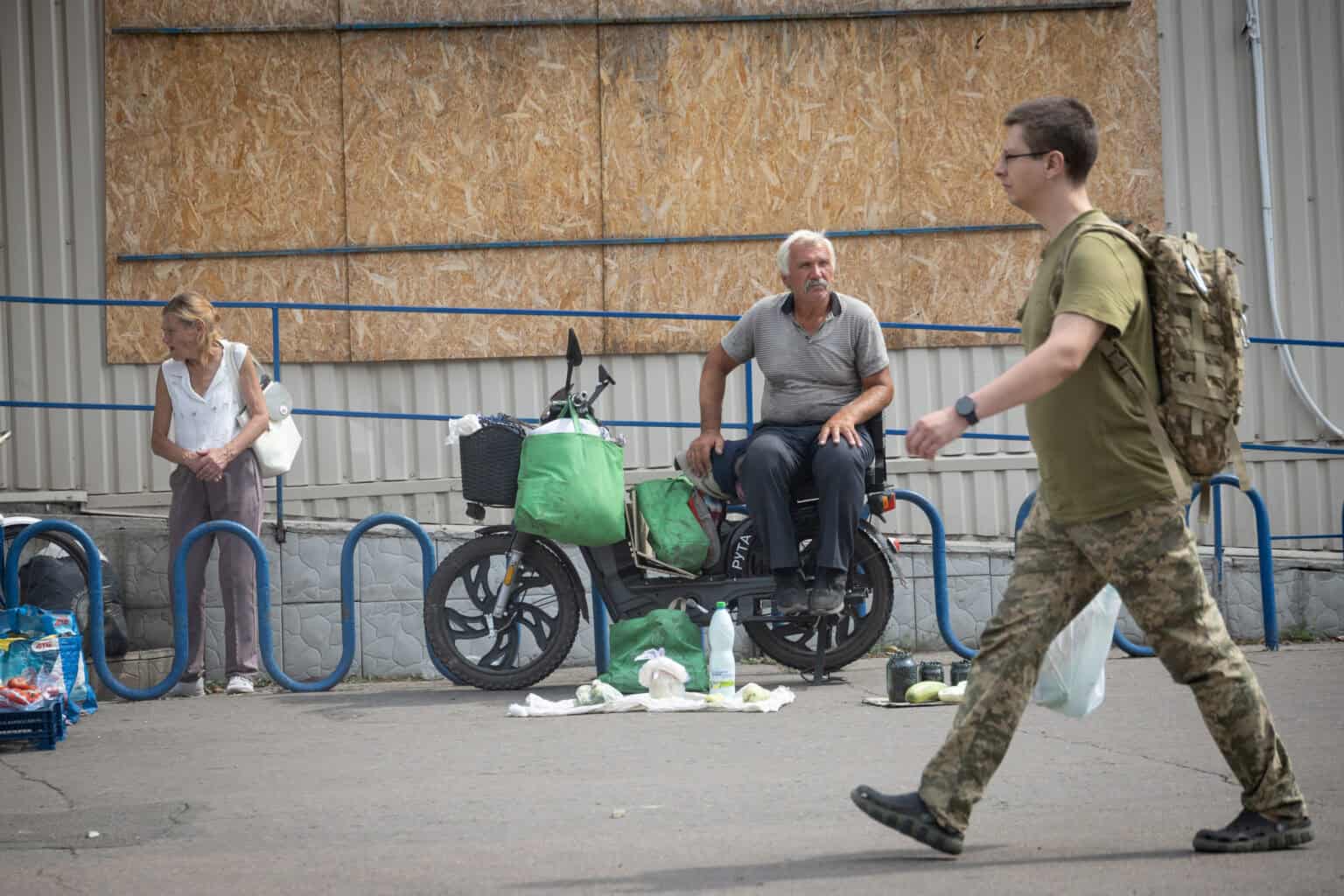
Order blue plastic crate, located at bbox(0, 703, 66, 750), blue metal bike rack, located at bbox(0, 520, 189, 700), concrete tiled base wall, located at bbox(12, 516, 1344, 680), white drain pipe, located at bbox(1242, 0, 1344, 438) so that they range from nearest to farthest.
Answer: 1. blue plastic crate, located at bbox(0, 703, 66, 750)
2. blue metal bike rack, located at bbox(0, 520, 189, 700)
3. concrete tiled base wall, located at bbox(12, 516, 1344, 680)
4. white drain pipe, located at bbox(1242, 0, 1344, 438)

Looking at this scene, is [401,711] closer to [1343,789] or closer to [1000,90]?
[1343,789]

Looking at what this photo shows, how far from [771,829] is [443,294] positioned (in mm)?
6297

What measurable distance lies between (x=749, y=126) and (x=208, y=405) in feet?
12.6

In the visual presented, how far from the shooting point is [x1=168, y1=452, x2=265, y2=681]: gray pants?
873 centimetres

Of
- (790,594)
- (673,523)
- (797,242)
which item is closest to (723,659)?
(790,594)

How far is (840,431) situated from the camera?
7781 mm

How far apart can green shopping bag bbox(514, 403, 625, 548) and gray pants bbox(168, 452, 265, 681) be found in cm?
168

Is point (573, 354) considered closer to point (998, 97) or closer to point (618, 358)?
point (618, 358)

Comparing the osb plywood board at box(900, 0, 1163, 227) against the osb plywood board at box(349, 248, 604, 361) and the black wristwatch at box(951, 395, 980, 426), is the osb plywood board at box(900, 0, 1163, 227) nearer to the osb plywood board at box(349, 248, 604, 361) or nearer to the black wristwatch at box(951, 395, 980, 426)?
the osb plywood board at box(349, 248, 604, 361)

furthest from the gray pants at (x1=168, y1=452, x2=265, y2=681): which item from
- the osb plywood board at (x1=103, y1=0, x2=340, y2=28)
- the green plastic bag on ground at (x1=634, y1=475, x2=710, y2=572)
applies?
the osb plywood board at (x1=103, y1=0, x2=340, y2=28)

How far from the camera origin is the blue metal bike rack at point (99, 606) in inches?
329

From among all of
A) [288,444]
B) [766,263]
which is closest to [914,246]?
[766,263]

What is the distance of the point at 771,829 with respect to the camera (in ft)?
15.8

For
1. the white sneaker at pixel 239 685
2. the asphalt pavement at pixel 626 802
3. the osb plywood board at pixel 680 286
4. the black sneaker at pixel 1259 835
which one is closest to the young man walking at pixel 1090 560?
the black sneaker at pixel 1259 835
